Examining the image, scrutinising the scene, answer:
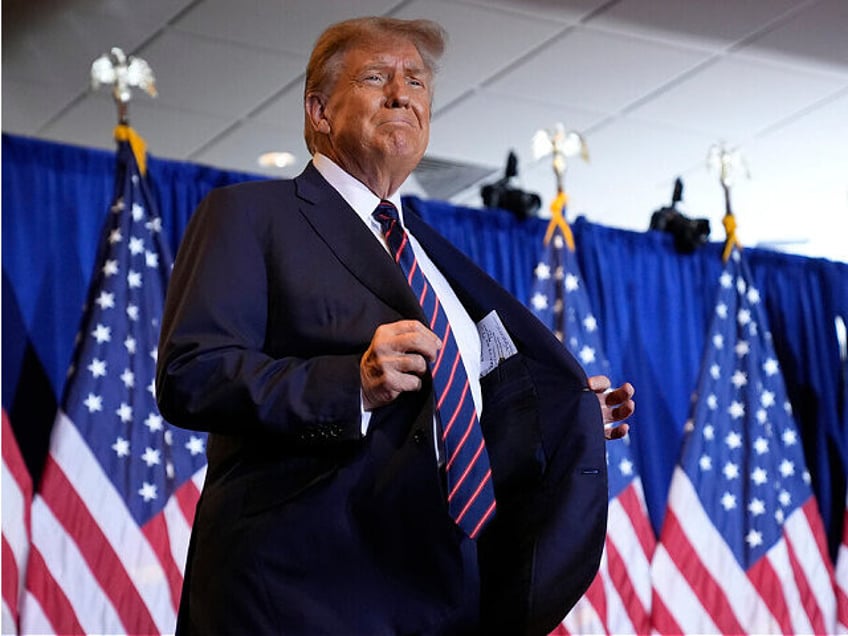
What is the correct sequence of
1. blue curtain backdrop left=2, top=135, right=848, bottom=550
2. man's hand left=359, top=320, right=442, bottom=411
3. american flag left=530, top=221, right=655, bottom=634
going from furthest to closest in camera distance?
american flag left=530, top=221, right=655, bottom=634 → blue curtain backdrop left=2, top=135, right=848, bottom=550 → man's hand left=359, top=320, right=442, bottom=411

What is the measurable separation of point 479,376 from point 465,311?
0.33ft

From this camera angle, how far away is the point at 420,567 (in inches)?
53.8

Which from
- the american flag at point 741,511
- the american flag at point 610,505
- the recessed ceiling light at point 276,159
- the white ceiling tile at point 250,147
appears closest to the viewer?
the american flag at point 610,505

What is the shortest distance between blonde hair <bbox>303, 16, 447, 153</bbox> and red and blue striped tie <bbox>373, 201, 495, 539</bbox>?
1.21 feet

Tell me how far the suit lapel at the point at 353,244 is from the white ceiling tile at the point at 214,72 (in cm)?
318

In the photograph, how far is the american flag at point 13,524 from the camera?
3.40 metres

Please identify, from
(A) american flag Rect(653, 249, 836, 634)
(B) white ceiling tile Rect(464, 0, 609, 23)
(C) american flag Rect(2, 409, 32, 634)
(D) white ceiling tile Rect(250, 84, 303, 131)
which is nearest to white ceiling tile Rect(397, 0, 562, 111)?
(B) white ceiling tile Rect(464, 0, 609, 23)

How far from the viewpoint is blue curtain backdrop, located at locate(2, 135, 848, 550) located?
3.80m

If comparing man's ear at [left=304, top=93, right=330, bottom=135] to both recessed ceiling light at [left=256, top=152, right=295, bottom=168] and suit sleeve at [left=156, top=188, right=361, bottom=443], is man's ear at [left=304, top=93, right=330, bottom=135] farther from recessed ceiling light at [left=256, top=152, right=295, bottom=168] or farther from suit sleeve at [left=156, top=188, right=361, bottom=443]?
recessed ceiling light at [left=256, top=152, right=295, bottom=168]

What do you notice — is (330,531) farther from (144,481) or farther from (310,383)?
(144,481)

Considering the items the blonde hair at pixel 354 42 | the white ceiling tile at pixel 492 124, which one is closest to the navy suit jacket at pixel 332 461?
the blonde hair at pixel 354 42

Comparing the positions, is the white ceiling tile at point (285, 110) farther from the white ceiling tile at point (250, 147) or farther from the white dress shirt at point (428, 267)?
the white dress shirt at point (428, 267)

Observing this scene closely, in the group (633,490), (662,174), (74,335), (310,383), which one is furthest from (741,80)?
(310,383)

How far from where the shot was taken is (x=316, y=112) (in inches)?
68.0
